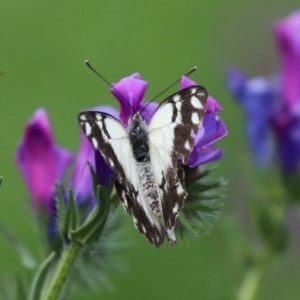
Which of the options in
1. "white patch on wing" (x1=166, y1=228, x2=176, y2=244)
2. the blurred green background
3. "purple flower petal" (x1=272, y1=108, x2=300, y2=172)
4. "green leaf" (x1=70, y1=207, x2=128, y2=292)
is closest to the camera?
"white patch on wing" (x1=166, y1=228, x2=176, y2=244)

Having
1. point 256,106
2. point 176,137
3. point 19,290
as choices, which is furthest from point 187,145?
point 256,106

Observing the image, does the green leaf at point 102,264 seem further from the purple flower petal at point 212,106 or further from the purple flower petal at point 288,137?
the purple flower petal at point 288,137

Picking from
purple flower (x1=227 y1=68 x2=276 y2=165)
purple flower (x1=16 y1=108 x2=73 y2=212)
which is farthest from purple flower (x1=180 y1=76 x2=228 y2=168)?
purple flower (x1=227 y1=68 x2=276 y2=165)

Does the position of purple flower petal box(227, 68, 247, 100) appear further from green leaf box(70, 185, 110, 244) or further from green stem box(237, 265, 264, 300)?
green leaf box(70, 185, 110, 244)

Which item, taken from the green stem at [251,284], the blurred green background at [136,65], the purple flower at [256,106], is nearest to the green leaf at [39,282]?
the green stem at [251,284]

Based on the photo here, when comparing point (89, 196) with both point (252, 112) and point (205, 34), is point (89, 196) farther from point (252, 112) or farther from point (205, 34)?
point (205, 34)

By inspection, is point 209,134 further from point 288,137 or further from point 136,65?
point 136,65

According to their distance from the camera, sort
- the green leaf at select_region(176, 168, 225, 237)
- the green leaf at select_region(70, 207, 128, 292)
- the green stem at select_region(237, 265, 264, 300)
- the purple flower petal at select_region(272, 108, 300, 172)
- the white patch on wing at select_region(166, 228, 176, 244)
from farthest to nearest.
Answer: the purple flower petal at select_region(272, 108, 300, 172), the green stem at select_region(237, 265, 264, 300), the green leaf at select_region(70, 207, 128, 292), the green leaf at select_region(176, 168, 225, 237), the white patch on wing at select_region(166, 228, 176, 244)
